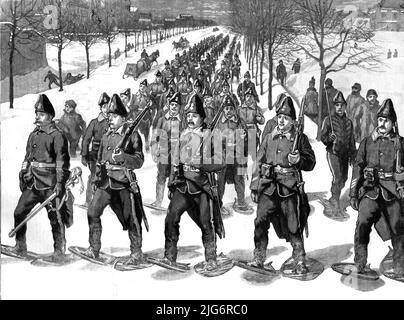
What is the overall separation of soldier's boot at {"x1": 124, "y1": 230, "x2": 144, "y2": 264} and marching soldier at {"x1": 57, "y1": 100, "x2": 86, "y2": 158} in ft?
4.73

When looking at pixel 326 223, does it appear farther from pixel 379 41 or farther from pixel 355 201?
pixel 379 41

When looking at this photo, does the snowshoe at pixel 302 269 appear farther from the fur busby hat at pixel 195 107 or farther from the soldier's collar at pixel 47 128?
the soldier's collar at pixel 47 128

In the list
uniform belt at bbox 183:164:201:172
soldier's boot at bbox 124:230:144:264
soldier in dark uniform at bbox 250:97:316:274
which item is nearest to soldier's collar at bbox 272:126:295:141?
soldier in dark uniform at bbox 250:97:316:274

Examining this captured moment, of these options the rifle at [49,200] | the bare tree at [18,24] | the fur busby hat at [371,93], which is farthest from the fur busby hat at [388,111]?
the bare tree at [18,24]

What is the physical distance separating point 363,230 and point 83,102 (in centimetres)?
414

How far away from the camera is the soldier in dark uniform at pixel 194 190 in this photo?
23.3ft

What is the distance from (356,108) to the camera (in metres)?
7.83

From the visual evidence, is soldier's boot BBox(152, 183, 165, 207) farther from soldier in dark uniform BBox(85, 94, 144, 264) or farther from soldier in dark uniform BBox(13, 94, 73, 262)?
soldier in dark uniform BBox(13, 94, 73, 262)

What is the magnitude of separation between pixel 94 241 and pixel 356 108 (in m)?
3.94

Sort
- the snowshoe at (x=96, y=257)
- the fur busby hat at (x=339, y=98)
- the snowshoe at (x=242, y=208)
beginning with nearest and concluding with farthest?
the snowshoe at (x=96, y=257) → the fur busby hat at (x=339, y=98) → the snowshoe at (x=242, y=208)

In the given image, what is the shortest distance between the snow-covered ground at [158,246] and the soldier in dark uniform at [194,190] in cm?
34

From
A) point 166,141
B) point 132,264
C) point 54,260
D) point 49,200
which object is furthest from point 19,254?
point 166,141
